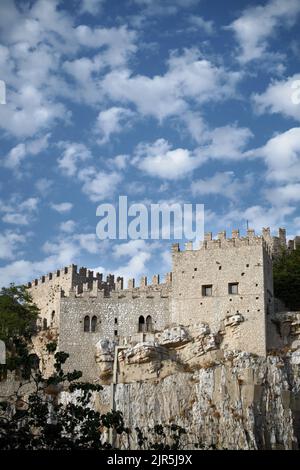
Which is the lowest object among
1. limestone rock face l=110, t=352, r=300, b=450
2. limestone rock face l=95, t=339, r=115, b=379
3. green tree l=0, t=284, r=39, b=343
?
limestone rock face l=110, t=352, r=300, b=450

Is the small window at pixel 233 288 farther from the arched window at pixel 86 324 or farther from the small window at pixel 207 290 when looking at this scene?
the arched window at pixel 86 324

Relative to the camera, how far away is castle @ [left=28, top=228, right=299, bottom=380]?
52531mm

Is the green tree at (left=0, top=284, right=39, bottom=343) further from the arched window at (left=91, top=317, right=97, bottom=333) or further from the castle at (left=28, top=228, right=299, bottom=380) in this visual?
the arched window at (left=91, top=317, right=97, bottom=333)

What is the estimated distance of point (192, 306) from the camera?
5403 cm

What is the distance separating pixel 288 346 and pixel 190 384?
7.98 meters

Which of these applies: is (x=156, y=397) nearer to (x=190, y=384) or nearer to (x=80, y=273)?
(x=190, y=384)

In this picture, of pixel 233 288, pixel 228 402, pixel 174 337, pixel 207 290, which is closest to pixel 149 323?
pixel 174 337

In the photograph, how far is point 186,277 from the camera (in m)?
54.9

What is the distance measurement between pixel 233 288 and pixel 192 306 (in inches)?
125

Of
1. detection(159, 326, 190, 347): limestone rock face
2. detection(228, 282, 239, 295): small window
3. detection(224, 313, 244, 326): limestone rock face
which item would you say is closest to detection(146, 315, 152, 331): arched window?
detection(159, 326, 190, 347): limestone rock face

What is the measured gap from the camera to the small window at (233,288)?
53.6 metres

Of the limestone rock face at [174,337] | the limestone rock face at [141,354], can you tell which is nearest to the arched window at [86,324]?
the limestone rock face at [141,354]

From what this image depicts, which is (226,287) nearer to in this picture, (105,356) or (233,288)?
(233,288)
